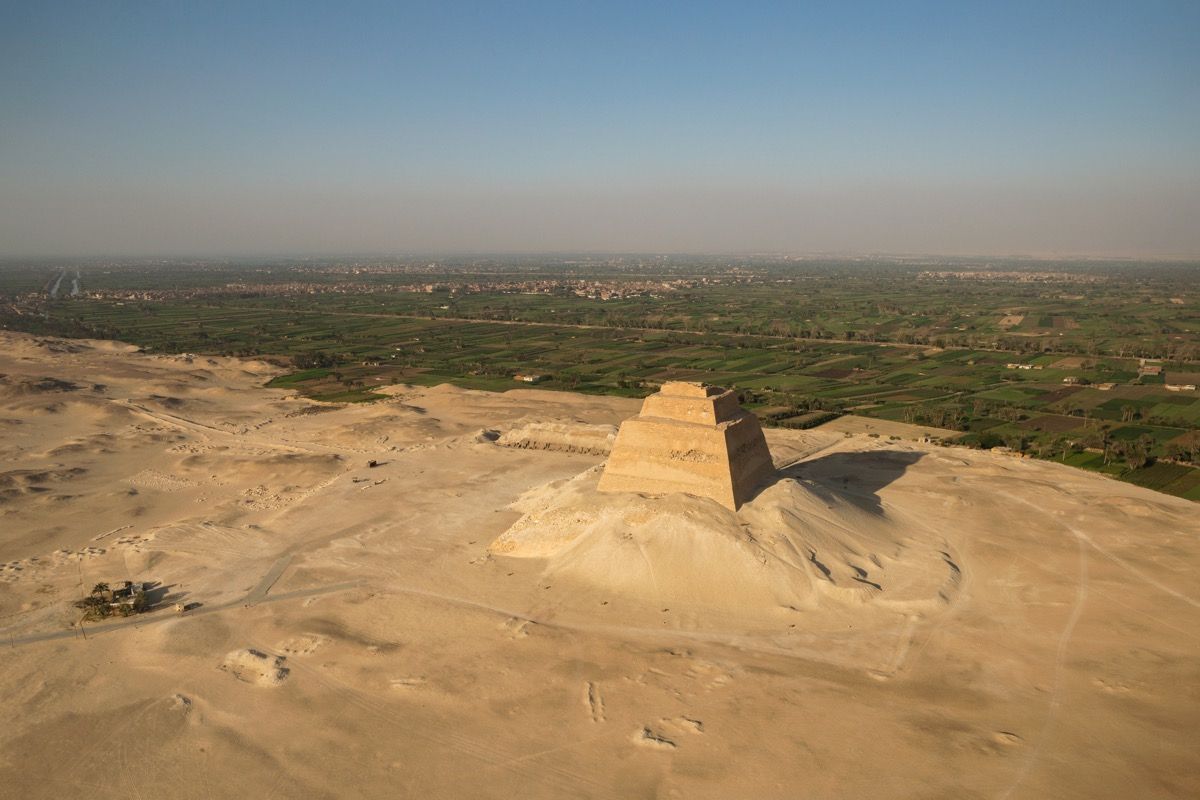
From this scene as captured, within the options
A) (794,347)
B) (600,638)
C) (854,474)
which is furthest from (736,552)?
(794,347)

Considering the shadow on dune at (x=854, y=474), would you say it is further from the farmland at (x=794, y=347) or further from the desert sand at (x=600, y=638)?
the farmland at (x=794, y=347)

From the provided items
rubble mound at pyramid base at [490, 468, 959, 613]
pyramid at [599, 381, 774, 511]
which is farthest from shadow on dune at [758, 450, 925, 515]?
pyramid at [599, 381, 774, 511]

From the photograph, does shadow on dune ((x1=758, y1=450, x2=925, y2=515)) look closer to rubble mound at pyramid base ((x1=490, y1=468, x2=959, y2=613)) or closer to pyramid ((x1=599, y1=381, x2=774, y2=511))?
rubble mound at pyramid base ((x1=490, y1=468, x2=959, y2=613))

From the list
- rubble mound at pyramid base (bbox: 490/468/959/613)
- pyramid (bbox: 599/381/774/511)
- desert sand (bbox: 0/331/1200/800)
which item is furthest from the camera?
pyramid (bbox: 599/381/774/511)

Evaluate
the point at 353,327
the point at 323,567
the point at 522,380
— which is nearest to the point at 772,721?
the point at 323,567

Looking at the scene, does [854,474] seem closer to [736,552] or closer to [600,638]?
[736,552]

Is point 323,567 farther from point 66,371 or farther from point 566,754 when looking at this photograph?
point 66,371

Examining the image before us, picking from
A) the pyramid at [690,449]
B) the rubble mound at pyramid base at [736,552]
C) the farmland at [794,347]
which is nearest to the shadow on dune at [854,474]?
the rubble mound at pyramid base at [736,552]

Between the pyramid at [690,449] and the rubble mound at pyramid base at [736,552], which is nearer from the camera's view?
the rubble mound at pyramid base at [736,552]
